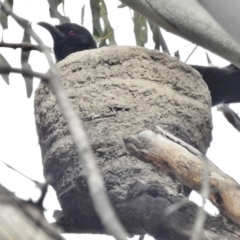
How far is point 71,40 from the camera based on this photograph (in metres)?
5.36

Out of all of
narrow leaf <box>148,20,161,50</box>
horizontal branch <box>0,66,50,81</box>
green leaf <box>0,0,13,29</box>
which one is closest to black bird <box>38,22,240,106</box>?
green leaf <box>0,0,13,29</box>

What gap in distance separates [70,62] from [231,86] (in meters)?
1.36

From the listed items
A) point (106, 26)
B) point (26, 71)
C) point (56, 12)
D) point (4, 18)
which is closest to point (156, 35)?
point (106, 26)

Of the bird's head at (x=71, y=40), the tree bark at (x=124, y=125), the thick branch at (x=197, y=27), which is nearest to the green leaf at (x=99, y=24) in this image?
the bird's head at (x=71, y=40)

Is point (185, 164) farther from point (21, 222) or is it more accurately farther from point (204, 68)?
point (204, 68)

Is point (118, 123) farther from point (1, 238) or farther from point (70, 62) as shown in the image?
point (1, 238)

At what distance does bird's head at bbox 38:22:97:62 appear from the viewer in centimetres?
536

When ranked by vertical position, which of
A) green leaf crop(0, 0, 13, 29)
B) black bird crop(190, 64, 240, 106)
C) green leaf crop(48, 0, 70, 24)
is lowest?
black bird crop(190, 64, 240, 106)

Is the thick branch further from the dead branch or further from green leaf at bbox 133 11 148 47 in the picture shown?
green leaf at bbox 133 11 148 47

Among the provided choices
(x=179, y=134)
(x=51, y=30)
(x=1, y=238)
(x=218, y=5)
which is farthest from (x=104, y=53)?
(x=1, y=238)

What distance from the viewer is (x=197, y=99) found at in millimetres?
3893

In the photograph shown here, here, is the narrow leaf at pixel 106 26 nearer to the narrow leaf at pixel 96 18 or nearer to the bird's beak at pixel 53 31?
the narrow leaf at pixel 96 18

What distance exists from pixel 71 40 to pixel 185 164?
276 cm

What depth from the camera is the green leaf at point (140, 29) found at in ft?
18.5
